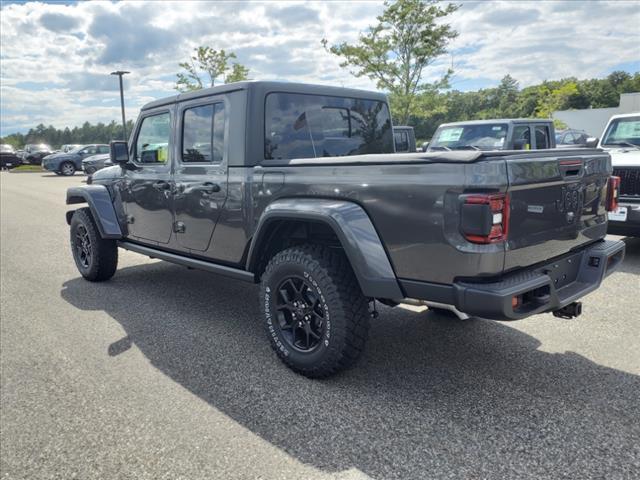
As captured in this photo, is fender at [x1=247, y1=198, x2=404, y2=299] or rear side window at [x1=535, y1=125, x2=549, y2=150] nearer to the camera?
fender at [x1=247, y1=198, x2=404, y2=299]

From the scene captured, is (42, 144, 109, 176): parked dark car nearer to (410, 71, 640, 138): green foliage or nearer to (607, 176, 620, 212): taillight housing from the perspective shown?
(410, 71, 640, 138): green foliage

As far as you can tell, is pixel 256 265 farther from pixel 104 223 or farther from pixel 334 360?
pixel 104 223

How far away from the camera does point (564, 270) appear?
3135mm

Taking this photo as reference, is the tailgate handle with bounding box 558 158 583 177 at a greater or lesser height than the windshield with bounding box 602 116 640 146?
lesser

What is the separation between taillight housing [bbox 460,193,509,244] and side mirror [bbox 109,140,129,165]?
145 inches

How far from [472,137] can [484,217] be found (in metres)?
7.41

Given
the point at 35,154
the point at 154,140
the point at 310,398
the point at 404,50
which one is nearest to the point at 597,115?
the point at 404,50

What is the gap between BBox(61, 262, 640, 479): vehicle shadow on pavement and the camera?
2439 mm

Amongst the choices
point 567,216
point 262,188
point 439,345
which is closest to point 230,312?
point 262,188

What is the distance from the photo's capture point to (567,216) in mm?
3037

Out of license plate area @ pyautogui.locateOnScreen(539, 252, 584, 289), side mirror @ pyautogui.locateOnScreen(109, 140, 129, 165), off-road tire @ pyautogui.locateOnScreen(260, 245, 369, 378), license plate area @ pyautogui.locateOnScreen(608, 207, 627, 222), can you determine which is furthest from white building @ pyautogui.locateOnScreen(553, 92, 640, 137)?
off-road tire @ pyautogui.locateOnScreen(260, 245, 369, 378)

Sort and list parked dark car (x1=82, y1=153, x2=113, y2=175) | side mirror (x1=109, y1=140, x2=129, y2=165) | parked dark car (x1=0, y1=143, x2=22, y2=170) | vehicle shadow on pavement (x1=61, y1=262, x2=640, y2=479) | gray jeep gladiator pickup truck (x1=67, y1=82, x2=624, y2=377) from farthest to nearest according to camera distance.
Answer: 1. parked dark car (x1=0, y1=143, x2=22, y2=170)
2. parked dark car (x1=82, y1=153, x2=113, y2=175)
3. side mirror (x1=109, y1=140, x2=129, y2=165)
4. gray jeep gladiator pickup truck (x1=67, y1=82, x2=624, y2=377)
5. vehicle shadow on pavement (x1=61, y1=262, x2=640, y2=479)

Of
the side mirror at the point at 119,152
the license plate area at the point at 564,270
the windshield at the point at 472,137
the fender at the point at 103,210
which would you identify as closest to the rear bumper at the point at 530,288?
the license plate area at the point at 564,270

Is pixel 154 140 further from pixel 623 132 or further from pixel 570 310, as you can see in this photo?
pixel 623 132
